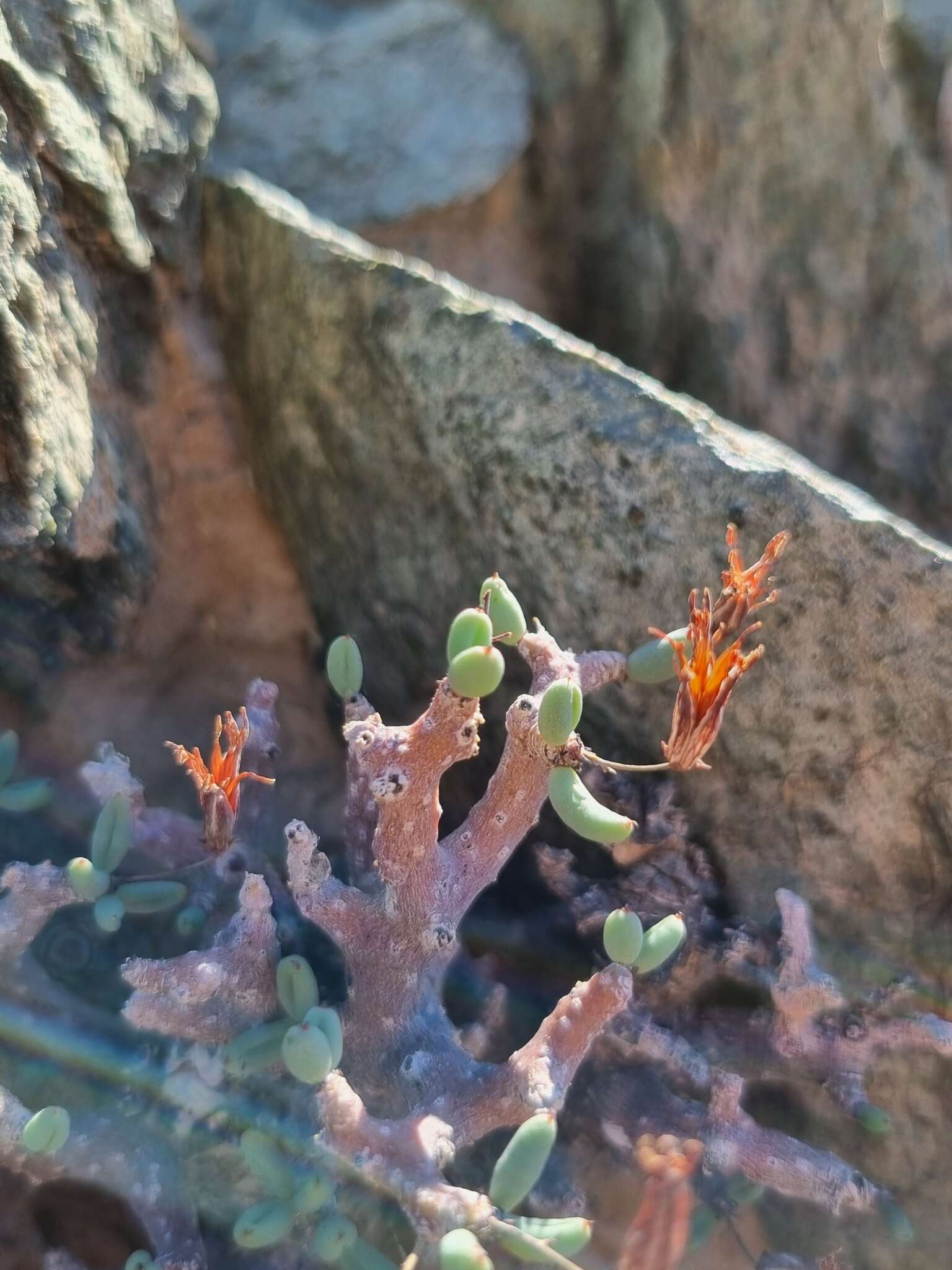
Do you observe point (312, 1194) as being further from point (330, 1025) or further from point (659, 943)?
point (659, 943)

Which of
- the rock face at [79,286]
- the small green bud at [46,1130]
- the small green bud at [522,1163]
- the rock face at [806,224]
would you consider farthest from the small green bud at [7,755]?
the rock face at [806,224]

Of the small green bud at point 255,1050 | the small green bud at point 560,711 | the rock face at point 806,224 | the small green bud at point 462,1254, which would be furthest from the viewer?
the rock face at point 806,224

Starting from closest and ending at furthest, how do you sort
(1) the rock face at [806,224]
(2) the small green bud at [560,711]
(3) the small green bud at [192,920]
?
1. (2) the small green bud at [560,711]
2. (3) the small green bud at [192,920]
3. (1) the rock face at [806,224]

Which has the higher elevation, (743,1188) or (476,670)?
(476,670)

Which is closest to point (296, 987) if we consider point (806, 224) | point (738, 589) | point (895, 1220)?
point (738, 589)

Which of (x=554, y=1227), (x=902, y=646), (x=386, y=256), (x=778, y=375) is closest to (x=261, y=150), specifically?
(x=386, y=256)

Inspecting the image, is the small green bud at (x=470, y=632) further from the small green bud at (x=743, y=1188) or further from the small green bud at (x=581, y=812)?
the small green bud at (x=743, y=1188)

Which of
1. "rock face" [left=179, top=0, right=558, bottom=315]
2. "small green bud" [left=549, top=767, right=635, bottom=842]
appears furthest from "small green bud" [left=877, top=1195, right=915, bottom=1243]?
"rock face" [left=179, top=0, right=558, bottom=315]
